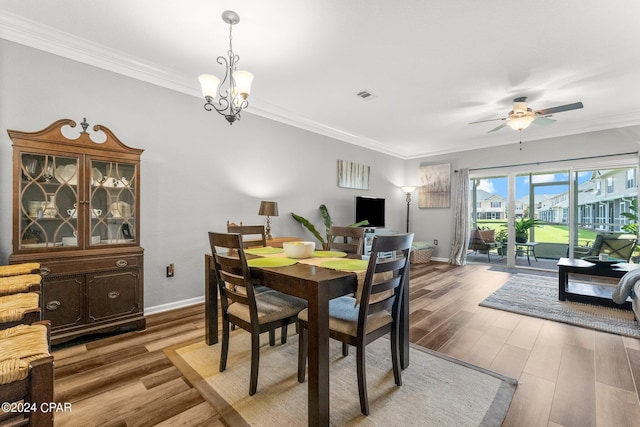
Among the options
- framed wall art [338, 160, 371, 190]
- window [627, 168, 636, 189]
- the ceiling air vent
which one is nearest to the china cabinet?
the ceiling air vent

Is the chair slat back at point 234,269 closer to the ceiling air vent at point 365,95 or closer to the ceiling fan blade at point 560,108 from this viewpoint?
the ceiling air vent at point 365,95

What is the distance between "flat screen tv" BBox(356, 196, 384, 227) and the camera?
18.0 feet

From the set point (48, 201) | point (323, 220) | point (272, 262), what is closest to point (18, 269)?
point (48, 201)

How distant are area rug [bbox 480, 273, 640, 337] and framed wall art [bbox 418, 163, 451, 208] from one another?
265 cm

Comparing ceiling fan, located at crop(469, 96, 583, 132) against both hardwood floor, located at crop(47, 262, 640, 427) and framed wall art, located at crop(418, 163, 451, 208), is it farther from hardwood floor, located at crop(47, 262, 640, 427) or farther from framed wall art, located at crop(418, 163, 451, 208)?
framed wall art, located at crop(418, 163, 451, 208)

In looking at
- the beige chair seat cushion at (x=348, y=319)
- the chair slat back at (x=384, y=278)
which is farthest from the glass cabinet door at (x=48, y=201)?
the chair slat back at (x=384, y=278)

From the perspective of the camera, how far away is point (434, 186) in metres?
6.62

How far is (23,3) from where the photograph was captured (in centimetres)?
208

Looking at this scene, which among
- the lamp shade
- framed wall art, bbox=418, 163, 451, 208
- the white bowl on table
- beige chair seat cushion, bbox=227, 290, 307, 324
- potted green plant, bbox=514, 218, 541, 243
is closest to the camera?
beige chair seat cushion, bbox=227, 290, 307, 324

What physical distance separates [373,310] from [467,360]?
111 cm

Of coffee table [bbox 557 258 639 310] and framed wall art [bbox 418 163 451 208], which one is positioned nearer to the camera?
coffee table [bbox 557 258 639 310]

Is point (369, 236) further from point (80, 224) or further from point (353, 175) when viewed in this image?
point (80, 224)

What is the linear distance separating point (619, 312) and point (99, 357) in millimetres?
5028

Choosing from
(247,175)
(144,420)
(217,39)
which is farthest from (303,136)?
(144,420)
